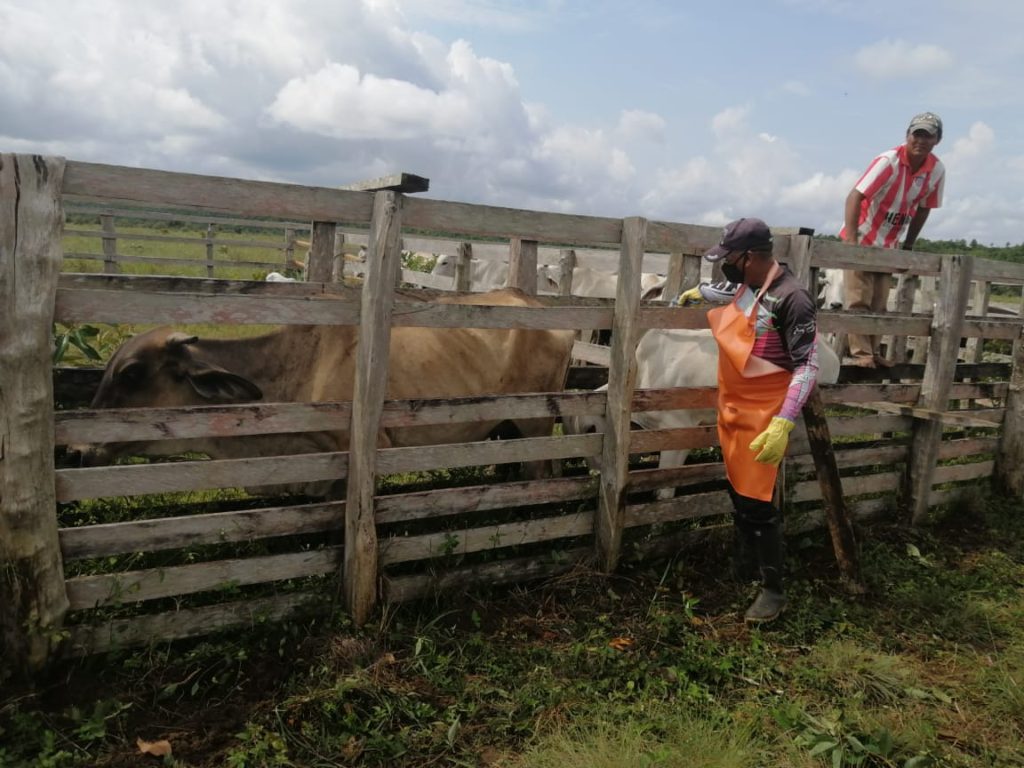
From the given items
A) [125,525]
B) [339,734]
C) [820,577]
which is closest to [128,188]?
[125,525]

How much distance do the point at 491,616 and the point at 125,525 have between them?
6.60ft

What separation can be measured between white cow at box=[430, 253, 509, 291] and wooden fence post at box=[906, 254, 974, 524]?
8400mm

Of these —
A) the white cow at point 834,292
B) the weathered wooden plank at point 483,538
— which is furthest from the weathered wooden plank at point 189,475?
the white cow at point 834,292

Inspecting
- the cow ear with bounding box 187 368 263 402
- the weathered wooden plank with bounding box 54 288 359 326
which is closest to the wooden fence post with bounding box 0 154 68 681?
the weathered wooden plank with bounding box 54 288 359 326

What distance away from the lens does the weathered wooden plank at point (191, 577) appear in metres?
3.53

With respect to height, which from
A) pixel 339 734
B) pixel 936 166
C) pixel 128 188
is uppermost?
pixel 936 166

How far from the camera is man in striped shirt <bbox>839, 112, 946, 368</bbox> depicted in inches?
281

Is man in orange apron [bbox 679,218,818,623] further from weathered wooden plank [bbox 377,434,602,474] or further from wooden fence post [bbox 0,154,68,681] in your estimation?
wooden fence post [bbox 0,154,68,681]

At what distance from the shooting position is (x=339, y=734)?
3.36m

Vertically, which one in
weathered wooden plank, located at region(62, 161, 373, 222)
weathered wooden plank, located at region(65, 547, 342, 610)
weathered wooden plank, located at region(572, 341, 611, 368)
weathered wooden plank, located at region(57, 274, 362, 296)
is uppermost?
weathered wooden plank, located at region(62, 161, 373, 222)

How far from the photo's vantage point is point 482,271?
47.3ft

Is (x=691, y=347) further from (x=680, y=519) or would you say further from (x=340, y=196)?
(x=340, y=196)

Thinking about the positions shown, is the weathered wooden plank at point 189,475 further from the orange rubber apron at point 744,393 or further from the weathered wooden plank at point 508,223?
the orange rubber apron at point 744,393

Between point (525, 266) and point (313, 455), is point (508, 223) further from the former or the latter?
point (313, 455)
